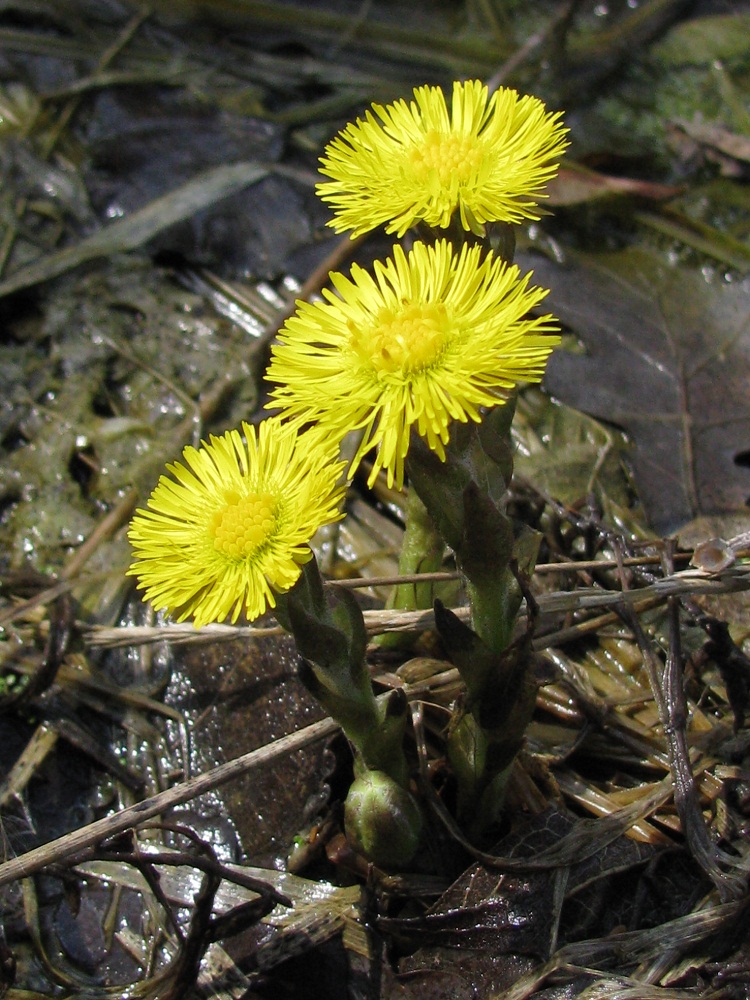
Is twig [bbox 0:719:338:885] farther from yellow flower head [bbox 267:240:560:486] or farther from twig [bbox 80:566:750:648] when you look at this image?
yellow flower head [bbox 267:240:560:486]

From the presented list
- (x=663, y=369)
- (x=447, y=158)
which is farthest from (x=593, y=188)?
(x=447, y=158)

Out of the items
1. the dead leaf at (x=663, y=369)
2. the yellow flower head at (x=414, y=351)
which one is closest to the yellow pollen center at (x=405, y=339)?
the yellow flower head at (x=414, y=351)

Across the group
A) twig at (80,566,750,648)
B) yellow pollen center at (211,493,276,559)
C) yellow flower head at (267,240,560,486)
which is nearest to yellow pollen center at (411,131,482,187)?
yellow flower head at (267,240,560,486)

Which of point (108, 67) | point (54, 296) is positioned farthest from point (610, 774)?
point (108, 67)

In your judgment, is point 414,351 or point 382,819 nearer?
point 414,351

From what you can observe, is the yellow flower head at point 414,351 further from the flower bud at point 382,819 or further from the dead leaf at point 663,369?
the dead leaf at point 663,369

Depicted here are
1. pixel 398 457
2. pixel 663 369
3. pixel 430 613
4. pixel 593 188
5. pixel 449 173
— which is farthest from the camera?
pixel 593 188

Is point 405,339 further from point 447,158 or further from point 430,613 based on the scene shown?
point 430,613
